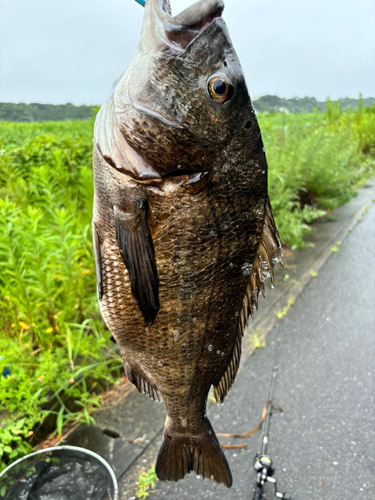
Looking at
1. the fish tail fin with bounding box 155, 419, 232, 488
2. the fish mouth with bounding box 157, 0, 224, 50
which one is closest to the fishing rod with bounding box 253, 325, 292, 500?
the fish tail fin with bounding box 155, 419, 232, 488

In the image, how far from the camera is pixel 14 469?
188 centimetres

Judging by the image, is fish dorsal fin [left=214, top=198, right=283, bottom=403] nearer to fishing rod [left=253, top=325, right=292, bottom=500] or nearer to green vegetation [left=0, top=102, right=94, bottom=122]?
fishing rod [left=253, top=325, right=292, bottom=500]

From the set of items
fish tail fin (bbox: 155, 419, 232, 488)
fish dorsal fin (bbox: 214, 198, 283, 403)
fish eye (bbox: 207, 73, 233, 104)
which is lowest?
fish tail fin (bbox: 155, 419, 232, 488)

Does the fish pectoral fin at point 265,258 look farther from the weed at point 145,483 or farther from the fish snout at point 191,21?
the weed at point 145,483

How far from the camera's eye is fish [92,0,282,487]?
0.88 meters

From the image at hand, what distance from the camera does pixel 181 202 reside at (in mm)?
966

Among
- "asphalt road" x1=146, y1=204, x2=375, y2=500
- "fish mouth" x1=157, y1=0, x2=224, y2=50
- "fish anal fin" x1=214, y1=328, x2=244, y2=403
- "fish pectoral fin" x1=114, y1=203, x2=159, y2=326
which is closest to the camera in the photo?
"fish mouth" x1=157, y1=0, x2=224, y2=50

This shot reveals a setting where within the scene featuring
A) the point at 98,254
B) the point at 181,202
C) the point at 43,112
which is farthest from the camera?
the point at 43,112

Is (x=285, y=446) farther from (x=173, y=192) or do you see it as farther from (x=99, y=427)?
(x=173, y=192)

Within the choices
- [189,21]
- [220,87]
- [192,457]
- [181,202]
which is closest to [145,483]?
[192,457]

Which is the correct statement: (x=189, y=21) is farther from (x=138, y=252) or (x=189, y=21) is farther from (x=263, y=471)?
(x=263, y=471)

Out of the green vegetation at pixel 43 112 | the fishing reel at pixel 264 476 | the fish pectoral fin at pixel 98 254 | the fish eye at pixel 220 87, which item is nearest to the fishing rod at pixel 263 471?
the fishing reel at pixel 264 476

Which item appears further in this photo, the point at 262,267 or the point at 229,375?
the point at 229,375

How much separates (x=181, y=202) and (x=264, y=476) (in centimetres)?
200
